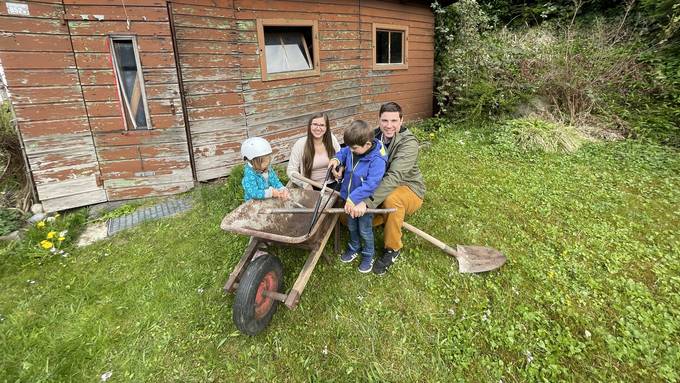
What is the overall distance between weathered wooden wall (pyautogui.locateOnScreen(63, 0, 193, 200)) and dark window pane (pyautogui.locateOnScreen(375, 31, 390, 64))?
4.78m

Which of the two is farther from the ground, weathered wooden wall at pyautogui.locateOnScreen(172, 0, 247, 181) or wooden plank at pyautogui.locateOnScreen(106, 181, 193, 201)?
weathered wooden wall at pyautogui.locateOnScreen(172, 0, 247, 181)

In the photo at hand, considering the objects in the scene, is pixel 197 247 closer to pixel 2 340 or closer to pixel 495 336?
pixel 2 340

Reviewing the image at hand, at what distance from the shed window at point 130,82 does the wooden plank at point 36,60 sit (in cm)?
49

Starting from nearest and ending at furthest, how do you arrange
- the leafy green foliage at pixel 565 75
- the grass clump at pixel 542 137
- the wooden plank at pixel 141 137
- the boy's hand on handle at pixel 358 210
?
1. the boy's hand on handle at pixel 358 210
2. the wooden plank at pixel 141 137
3. the grass clump at pixel 542 137
4. the leafy green foliage at pixel 565 75

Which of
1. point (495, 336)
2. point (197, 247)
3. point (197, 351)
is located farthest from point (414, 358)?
point (197, 247)

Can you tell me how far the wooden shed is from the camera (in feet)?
13.1

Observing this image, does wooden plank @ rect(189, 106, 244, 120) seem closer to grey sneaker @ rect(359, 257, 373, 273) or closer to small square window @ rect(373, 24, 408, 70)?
grey sneaker @ rect(359, 257, 373, 273)

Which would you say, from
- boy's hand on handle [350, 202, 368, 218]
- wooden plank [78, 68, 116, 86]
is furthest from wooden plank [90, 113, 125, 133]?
boy's hand on handle [350, 202, 368, 218]

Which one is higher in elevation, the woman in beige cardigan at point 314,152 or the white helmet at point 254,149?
the white helmet at point 254,149

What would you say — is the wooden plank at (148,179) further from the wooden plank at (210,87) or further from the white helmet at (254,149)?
the white helmet at (254,149)

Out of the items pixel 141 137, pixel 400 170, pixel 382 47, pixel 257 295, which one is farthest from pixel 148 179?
pixel 382 47

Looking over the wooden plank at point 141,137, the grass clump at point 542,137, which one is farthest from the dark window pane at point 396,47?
the wooden plank at point 141,137

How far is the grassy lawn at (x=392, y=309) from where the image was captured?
227cm

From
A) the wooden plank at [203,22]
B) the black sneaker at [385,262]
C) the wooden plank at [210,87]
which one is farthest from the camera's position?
the wooden plank at [210,87]
